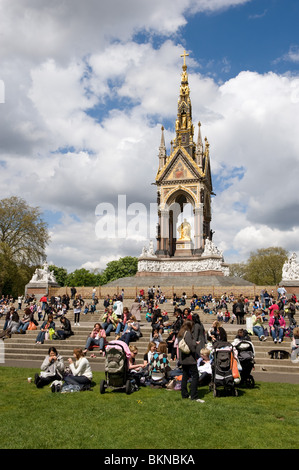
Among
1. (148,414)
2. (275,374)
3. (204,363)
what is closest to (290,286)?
(275,374)

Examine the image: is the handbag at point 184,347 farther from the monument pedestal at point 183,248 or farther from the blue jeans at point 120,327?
the monument pedestal at point 183,248

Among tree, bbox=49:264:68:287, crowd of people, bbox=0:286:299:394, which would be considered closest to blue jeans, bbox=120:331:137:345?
crowd of people, bbox=0:286:299:394

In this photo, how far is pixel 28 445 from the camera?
5809mm

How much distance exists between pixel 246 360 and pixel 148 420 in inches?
141

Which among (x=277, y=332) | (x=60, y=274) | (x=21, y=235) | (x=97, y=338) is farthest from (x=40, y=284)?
(x=60, y=274)

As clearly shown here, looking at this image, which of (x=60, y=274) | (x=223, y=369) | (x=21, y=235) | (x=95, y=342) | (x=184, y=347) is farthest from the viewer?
(x=60, y=274)

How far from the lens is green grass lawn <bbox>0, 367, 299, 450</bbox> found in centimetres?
588

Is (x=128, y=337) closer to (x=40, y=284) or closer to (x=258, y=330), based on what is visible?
(x=258, y=330)

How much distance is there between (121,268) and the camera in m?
89.1

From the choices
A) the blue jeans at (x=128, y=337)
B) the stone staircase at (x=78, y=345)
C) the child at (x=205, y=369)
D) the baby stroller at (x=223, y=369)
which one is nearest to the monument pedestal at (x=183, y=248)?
the stone staircase at (x=78, y=345)

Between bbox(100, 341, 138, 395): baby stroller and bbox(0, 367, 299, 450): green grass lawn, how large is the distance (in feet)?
0.62

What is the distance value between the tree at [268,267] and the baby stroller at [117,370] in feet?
220

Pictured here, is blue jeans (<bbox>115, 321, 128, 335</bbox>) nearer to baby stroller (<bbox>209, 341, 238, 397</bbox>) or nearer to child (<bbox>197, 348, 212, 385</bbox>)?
child (<bbox>197, 348, 212, 385</bbox>)

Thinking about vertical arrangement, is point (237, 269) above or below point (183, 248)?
above
